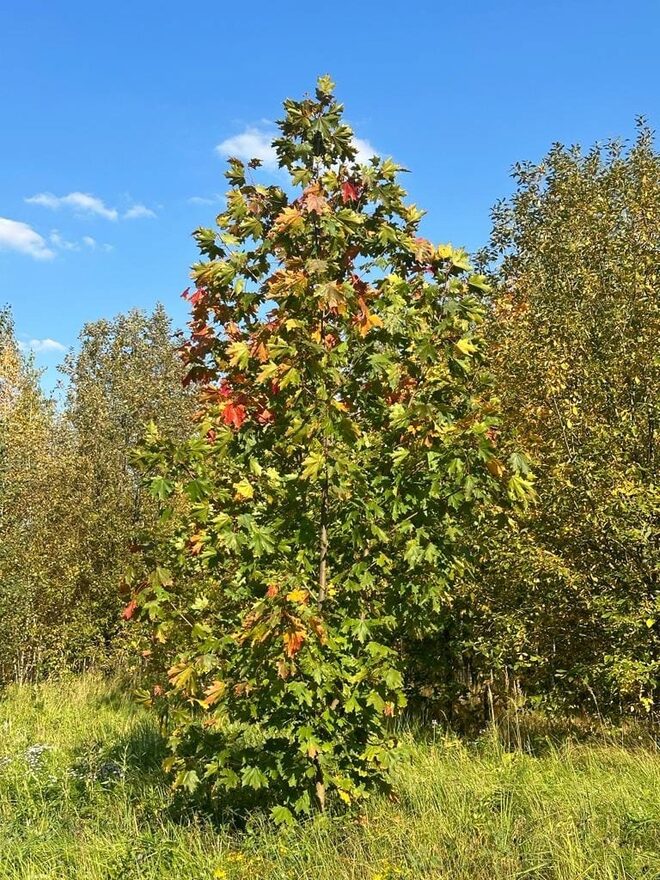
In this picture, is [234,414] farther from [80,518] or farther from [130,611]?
[80,518]

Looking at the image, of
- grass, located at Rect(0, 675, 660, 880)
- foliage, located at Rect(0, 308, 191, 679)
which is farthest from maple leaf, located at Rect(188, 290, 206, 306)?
foliage, located at Rect(0, 308, 191, 679)

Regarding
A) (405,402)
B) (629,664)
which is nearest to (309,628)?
(405,402)

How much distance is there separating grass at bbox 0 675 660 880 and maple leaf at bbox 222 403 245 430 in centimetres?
273

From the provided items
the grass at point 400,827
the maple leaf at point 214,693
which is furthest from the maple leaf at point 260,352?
the grass at point 400,827

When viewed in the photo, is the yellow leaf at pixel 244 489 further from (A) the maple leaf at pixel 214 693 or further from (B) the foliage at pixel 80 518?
(B) the foliage at pixel 80 518

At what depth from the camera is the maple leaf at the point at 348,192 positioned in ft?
15.9

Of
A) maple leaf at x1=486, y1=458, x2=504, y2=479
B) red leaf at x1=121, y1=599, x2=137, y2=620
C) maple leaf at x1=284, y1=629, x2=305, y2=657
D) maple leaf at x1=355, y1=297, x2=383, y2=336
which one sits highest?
maple leaf at x1=355, y1=297, x2=383, y2=336

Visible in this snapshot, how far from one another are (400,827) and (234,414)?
3.02m

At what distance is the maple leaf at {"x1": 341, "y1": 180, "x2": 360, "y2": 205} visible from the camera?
15.9 ft

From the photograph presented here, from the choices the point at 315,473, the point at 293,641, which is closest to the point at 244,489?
the point at 315,473

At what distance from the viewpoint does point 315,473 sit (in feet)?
14.0

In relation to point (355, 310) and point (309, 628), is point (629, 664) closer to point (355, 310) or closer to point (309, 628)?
point (309, 628)

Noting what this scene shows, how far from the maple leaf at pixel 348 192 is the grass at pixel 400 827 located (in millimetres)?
4304

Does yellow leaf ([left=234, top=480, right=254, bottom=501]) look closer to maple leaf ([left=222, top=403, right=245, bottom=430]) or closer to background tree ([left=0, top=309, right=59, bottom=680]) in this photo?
maple leaf ([left=222, top=403, right=245, bottom=430])
